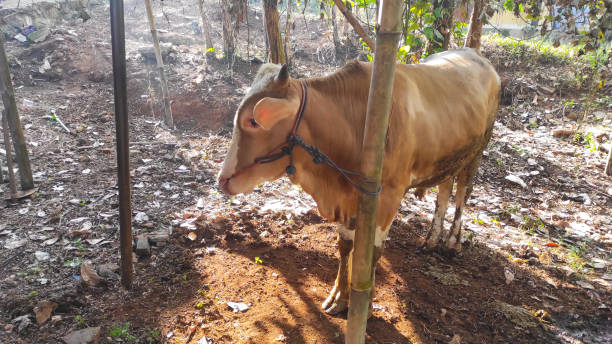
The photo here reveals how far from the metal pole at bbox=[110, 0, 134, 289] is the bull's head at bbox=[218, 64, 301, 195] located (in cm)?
87

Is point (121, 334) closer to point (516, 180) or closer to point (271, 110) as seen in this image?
point (271, 110)

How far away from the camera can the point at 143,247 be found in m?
3.90

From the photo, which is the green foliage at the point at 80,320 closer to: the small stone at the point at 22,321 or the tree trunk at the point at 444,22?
the small stone at the point at 22,321

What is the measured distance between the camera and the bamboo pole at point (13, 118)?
4680 mm

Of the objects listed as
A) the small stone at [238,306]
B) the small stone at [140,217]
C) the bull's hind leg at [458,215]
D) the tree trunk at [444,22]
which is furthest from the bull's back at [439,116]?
the small stone at [140,217]

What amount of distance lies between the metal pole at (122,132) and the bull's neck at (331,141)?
4.34 feet

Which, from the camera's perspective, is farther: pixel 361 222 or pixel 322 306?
pixel 322 306

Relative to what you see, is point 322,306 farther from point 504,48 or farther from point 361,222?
point 504,48

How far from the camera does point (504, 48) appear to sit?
1173 centimetres

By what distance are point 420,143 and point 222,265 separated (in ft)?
7.33

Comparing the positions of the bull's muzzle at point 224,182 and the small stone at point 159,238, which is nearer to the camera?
the bull's muzzle at point 224,182

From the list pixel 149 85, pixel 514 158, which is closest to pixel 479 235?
pixel 514 158

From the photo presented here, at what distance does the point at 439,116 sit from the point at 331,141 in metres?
1.06

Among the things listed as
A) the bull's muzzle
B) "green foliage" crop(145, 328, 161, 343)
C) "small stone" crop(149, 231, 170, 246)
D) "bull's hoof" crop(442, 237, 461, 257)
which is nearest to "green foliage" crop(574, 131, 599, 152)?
"bull's hoof" crop(442, 237, 461, 257)
